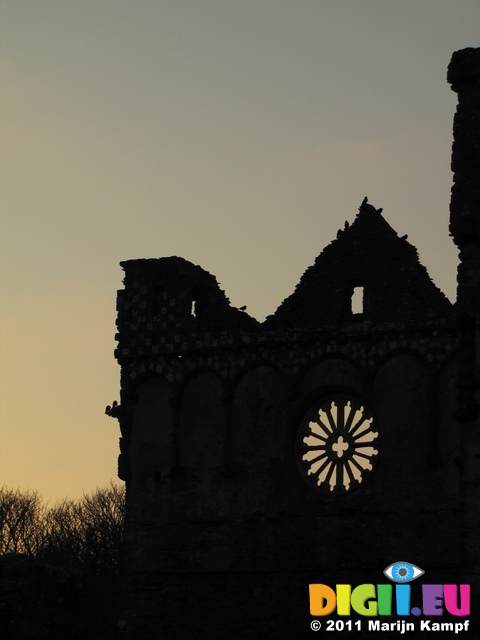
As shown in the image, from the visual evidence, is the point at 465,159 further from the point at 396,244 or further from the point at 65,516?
the point at 65,516

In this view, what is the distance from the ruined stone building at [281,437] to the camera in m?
36.5

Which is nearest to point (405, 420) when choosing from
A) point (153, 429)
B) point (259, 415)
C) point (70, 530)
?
point (259, 415)

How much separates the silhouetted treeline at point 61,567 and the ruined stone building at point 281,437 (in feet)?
7.87

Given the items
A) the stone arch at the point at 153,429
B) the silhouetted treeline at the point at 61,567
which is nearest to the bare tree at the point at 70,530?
the silhouetted treeline at the point at 61,567

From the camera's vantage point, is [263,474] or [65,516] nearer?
[263,474]

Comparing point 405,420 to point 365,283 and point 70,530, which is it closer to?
point 365,283

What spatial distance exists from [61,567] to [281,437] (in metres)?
5.50

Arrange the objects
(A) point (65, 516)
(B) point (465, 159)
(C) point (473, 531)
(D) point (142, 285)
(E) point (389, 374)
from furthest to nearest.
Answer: (A) point (65, 516)
(D) point (142, 285)
(E) point (389, 374)
(B) point (465, 159)
(C) point (473, 531)

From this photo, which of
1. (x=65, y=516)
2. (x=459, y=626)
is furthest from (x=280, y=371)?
(x=65, y=516)

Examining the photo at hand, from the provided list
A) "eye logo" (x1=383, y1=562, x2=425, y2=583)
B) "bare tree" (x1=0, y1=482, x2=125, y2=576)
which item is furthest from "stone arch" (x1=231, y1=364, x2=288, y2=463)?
"bare tree" (x1=0, y1=482, x2=125, y2=576)

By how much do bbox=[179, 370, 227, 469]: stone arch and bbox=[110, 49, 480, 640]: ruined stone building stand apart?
3 cm

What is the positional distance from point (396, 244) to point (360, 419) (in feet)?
12.0

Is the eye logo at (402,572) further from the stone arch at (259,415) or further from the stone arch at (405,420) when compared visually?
the stone arch at (259,415)

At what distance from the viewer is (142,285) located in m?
40.0
